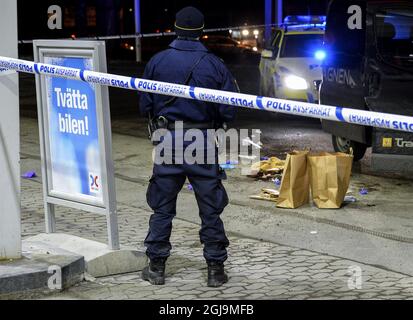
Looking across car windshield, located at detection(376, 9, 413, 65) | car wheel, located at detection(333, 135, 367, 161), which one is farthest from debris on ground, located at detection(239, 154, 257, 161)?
car windshield, located at detection(376, 9, 413, 65)

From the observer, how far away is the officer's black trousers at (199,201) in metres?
5.49

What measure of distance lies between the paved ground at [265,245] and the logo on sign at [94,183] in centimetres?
65

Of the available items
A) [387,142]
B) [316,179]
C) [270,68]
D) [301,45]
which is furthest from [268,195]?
[301,45]

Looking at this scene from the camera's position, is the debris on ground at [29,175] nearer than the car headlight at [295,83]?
Yes

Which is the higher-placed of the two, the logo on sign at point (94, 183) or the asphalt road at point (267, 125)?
the logo on sign at point (94, 183)

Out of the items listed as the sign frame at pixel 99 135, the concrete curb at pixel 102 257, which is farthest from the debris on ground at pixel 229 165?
the concrete curb at pixel 102 257

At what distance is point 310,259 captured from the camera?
20.5ft

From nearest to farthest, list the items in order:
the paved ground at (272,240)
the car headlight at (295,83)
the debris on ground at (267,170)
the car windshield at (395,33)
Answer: the paved ground at (272,240)
the car windshield at (395,33)
the debris on ground at (267,170)
the car headlight at (295,83)

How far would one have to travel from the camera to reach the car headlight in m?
14.2

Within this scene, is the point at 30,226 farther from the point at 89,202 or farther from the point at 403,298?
the point at 403,298

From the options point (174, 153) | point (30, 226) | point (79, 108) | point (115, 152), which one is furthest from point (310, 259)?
point (115, 152)

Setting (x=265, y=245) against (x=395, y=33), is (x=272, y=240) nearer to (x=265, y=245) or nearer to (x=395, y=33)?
(x=265, y=245)

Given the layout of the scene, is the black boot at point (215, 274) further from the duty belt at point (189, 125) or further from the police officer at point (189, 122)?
the duty belt at point (189, 125)

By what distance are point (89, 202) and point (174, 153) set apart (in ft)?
2.91
